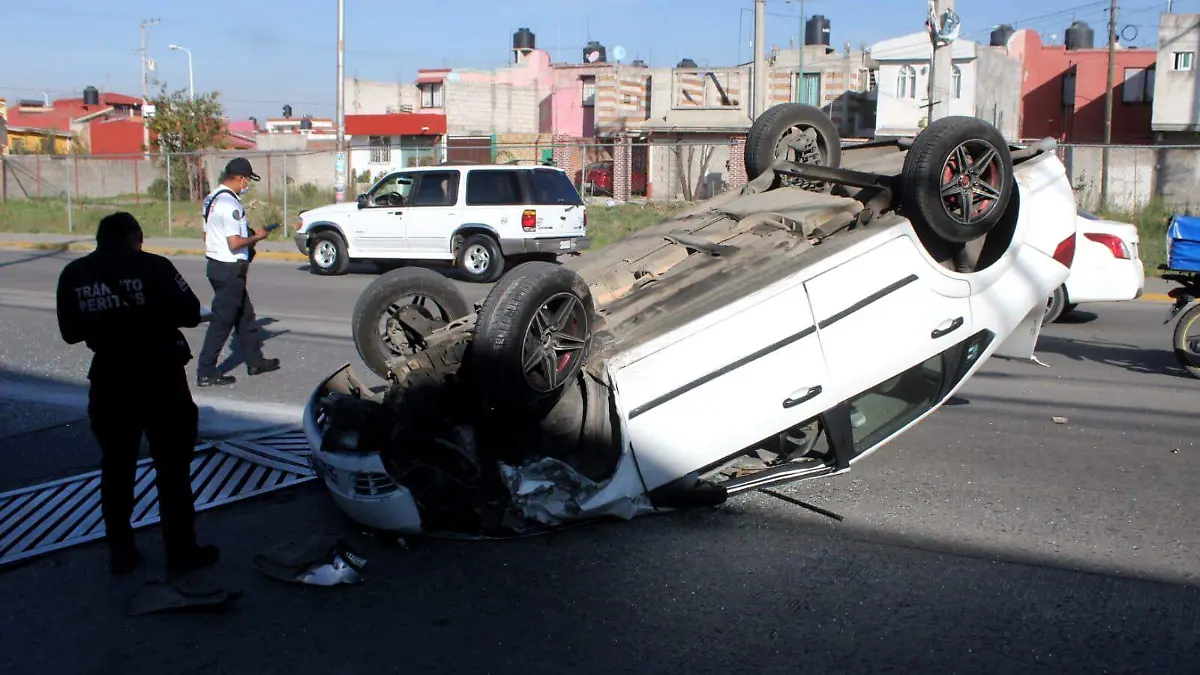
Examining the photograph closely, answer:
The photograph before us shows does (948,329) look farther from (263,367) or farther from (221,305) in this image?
(263,367)

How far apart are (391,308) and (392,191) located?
1276 cm

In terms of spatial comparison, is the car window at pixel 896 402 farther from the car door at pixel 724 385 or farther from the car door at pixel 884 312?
the car door at pixel 724 385

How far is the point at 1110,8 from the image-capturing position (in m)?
43.7

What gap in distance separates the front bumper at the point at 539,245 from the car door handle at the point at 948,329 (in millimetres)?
11874

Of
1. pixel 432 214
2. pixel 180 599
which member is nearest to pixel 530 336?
pixel 180 599

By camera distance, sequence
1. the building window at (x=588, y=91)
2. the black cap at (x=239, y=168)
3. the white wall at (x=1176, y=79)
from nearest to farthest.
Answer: the black cap at (x=239, y=168) < the white wall at (x=1176, y=79) < the building window at (x=588, y=91)

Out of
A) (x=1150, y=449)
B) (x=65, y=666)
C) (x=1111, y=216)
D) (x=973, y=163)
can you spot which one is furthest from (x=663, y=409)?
(x=1111, y=216)

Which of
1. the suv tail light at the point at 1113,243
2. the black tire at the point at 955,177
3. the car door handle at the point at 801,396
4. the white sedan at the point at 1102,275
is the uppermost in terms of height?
the black tire at the point at 955,177

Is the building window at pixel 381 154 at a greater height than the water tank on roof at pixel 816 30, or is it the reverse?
the water tank on roof at pixel 816 30

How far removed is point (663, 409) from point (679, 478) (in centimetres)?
36

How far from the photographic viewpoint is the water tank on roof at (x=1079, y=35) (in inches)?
2450

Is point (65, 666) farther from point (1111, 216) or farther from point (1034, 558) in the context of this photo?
point (1111, 216)

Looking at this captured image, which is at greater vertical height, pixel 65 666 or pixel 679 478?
pixel 679 478

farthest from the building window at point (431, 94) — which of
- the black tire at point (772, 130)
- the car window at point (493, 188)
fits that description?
the black tire at point (772, 130)
